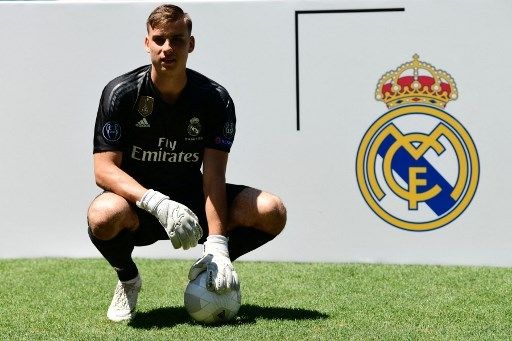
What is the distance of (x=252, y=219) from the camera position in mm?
4266

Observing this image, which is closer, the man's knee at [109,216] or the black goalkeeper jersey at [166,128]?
the man's knee at [109,216]

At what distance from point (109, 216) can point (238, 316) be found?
735mm

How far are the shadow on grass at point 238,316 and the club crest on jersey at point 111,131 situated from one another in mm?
796

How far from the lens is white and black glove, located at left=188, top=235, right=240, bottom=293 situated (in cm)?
395

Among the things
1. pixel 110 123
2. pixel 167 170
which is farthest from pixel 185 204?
pixel 110 123

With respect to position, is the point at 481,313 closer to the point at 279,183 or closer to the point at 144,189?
the point at 144,189

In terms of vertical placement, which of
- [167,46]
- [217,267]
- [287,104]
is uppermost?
[167,46]

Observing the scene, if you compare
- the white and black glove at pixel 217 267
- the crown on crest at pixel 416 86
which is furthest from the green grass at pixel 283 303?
the crown on crest at pixel 416 86

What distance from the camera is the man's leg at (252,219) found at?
4.23 meters

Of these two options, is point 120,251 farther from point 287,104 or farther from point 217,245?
point 287,104

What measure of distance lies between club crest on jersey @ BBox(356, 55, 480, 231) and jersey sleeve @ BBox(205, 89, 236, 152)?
187 cm

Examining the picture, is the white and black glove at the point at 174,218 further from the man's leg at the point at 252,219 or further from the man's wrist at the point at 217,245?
the man's leg at the point at 252,219

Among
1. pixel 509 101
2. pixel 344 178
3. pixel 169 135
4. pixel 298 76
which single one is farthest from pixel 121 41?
pixel 509 101

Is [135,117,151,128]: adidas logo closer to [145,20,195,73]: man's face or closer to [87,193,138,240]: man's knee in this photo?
[145,20,195,73]: man's face
